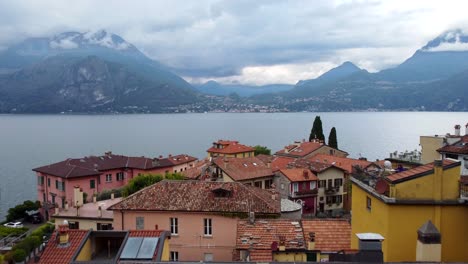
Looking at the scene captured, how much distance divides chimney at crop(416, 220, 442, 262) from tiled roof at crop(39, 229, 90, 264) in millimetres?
10978

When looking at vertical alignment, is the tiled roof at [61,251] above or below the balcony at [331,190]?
above

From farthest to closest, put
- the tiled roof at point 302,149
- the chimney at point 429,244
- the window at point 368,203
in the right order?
the tiled roof at point 302,149 → the window at point 368,203 → the chimney at point 429,244

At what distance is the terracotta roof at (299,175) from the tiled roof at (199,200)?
66.3ft

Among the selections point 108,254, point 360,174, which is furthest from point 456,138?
point 108,254

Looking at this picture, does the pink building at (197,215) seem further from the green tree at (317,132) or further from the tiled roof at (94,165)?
the green tree at (317,132)

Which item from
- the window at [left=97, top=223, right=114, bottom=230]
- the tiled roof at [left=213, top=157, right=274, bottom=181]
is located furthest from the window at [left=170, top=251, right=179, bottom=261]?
the tiled roof at [left=213, top=157, right=274, bottom=181]

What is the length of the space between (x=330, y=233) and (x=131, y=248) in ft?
39.3

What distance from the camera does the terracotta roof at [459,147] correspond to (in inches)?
1229

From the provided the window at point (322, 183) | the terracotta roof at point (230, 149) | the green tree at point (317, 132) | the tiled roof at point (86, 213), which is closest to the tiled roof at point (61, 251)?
the tiled roof at point (86, 213)

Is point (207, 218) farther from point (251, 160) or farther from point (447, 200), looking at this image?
point (251, 160)

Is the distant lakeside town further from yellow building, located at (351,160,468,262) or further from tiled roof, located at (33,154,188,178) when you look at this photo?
tiled roof, located at (33,154,188,178)

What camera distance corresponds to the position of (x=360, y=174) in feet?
62.7

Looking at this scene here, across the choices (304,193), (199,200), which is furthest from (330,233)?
(304,193)

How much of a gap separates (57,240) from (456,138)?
103ft
